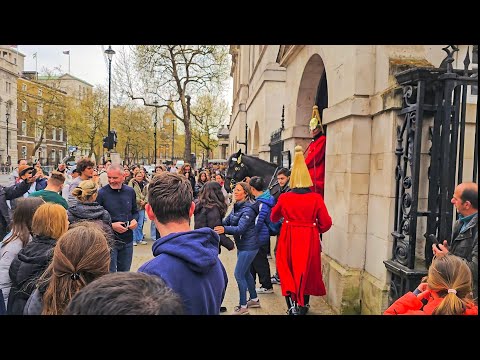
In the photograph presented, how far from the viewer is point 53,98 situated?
2014cm

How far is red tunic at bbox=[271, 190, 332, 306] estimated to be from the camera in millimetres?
4828

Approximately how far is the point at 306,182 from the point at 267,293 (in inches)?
88.3

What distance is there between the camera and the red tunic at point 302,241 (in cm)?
483

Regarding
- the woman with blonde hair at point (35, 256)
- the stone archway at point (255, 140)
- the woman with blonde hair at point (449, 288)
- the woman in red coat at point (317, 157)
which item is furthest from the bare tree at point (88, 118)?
the woman with blonde hair at point (449, 288)

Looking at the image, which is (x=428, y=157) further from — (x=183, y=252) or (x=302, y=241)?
(x=183, y=252)

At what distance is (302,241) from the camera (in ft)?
16.0

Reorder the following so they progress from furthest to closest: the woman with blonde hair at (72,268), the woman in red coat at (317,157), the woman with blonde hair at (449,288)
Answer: the woman in red coat at (317,157)
the woman with blonde hair at (449,288)
the woman with blonde hair at (72,268)

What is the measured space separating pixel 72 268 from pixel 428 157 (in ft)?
11.4

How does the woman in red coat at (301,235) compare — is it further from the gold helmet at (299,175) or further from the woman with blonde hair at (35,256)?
the woman with blonde hair at (35,256)

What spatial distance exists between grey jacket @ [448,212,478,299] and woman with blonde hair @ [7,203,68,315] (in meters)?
2.85

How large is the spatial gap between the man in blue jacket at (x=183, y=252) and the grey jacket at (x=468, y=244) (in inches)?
70.2
